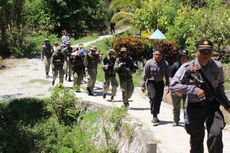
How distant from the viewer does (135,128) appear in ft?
33.9

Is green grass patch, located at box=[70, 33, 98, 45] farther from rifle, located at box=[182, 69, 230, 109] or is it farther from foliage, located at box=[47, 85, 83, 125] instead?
rifle, located at box=[182, 69, 230, 109]

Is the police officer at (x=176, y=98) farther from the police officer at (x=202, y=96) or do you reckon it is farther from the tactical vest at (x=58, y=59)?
the tactical vest at (x=58, y=59)

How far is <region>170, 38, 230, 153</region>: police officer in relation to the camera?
6.30 meters

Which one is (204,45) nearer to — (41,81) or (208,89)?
(208,89)

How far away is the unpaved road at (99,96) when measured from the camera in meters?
9.73

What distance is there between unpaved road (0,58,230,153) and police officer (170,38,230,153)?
2568 millimetres

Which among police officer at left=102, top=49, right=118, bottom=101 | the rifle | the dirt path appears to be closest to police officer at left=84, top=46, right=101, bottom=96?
the dirt path

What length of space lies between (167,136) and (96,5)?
27.3m

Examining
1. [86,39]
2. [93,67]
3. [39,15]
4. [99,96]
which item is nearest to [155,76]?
[93,67]

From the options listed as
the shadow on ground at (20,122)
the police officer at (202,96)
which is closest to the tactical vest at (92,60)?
the shadow on ground at (20,122)

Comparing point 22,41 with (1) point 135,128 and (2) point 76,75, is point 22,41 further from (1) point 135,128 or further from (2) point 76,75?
(1) point 135,128

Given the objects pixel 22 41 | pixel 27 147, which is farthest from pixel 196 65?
pixel 22 41

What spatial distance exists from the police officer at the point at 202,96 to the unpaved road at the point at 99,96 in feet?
8.42

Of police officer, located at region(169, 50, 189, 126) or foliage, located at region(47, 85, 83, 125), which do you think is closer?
police officer, located at region(169, 50, 189, 126)
